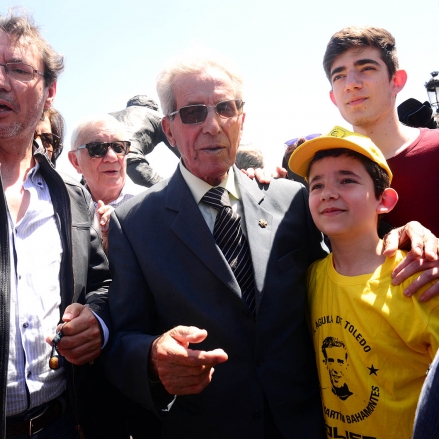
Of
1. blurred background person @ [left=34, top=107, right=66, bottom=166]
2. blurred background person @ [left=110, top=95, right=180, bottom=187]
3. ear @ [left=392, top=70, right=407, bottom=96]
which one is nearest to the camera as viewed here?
ear @ [left=392, top=70, right=407, bottom=96]

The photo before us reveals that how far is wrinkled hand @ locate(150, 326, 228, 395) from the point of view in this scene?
A: 149cm

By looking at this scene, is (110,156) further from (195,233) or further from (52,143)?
(195,233)

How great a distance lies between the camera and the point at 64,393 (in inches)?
78.0

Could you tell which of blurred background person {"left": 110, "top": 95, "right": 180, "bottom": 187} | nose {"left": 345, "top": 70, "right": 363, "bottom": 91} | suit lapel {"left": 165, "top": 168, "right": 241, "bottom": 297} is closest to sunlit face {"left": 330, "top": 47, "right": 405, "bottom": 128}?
nose {"left": 345, "top": 70, "right": 363, "bottom": 91}

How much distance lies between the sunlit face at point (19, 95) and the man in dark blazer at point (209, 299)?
2.16ft

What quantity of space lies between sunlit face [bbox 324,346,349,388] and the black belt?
4.16 ft

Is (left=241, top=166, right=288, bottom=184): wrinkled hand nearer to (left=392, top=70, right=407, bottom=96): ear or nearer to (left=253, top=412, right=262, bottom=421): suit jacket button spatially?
(left=392, top=70, right=407, bottom=96): ear

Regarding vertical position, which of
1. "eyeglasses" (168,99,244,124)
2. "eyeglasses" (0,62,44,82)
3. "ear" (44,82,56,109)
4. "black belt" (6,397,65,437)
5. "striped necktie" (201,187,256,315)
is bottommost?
"black belt" (6,397,65,437)

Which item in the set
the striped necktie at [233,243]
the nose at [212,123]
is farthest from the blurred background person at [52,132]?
the striped necktie at [233,243]

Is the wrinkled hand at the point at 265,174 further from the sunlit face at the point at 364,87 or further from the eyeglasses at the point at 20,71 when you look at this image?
the eyeglasses at the point at 20,71

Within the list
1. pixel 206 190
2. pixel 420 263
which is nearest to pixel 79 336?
pixel 206 190

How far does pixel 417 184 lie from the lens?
89.1 inches

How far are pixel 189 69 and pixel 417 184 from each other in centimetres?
138

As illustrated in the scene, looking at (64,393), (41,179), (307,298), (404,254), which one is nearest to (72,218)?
(41,179)
